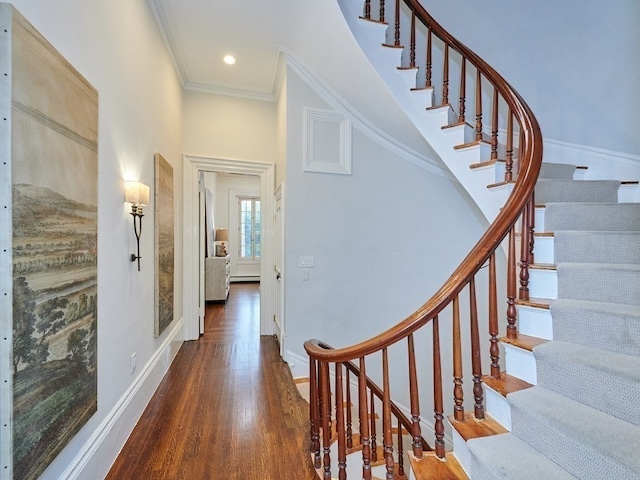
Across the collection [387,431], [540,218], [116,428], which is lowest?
[116,428]

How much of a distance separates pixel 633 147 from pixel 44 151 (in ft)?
14.3

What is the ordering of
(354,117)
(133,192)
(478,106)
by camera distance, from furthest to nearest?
(354,117), (478,106), (133,192)

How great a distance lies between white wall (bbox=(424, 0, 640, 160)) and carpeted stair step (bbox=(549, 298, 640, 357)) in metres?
2.41

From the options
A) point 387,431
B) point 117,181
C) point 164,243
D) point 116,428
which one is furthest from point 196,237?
point 387,431

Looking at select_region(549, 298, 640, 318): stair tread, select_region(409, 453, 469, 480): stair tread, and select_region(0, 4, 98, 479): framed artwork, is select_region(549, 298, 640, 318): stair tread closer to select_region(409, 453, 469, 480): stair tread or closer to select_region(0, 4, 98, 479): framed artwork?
select_region(409, 453, 469, 480): stair tread

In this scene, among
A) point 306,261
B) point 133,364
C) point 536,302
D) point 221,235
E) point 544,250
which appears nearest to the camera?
point 536,302

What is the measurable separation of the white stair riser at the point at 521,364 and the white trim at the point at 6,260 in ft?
6.64

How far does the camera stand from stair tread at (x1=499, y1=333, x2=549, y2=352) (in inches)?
52.3

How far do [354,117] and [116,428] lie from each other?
340 cm

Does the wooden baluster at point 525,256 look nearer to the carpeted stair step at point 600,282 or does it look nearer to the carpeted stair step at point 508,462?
the carpeted stair step at point 600,282

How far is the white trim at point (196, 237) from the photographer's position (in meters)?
3.68

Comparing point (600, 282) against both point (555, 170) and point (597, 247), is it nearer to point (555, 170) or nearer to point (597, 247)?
point (597, 247)

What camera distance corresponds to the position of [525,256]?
1.49m

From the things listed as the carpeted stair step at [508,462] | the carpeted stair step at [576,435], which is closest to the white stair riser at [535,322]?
the carpeted stair step at [576,435]
